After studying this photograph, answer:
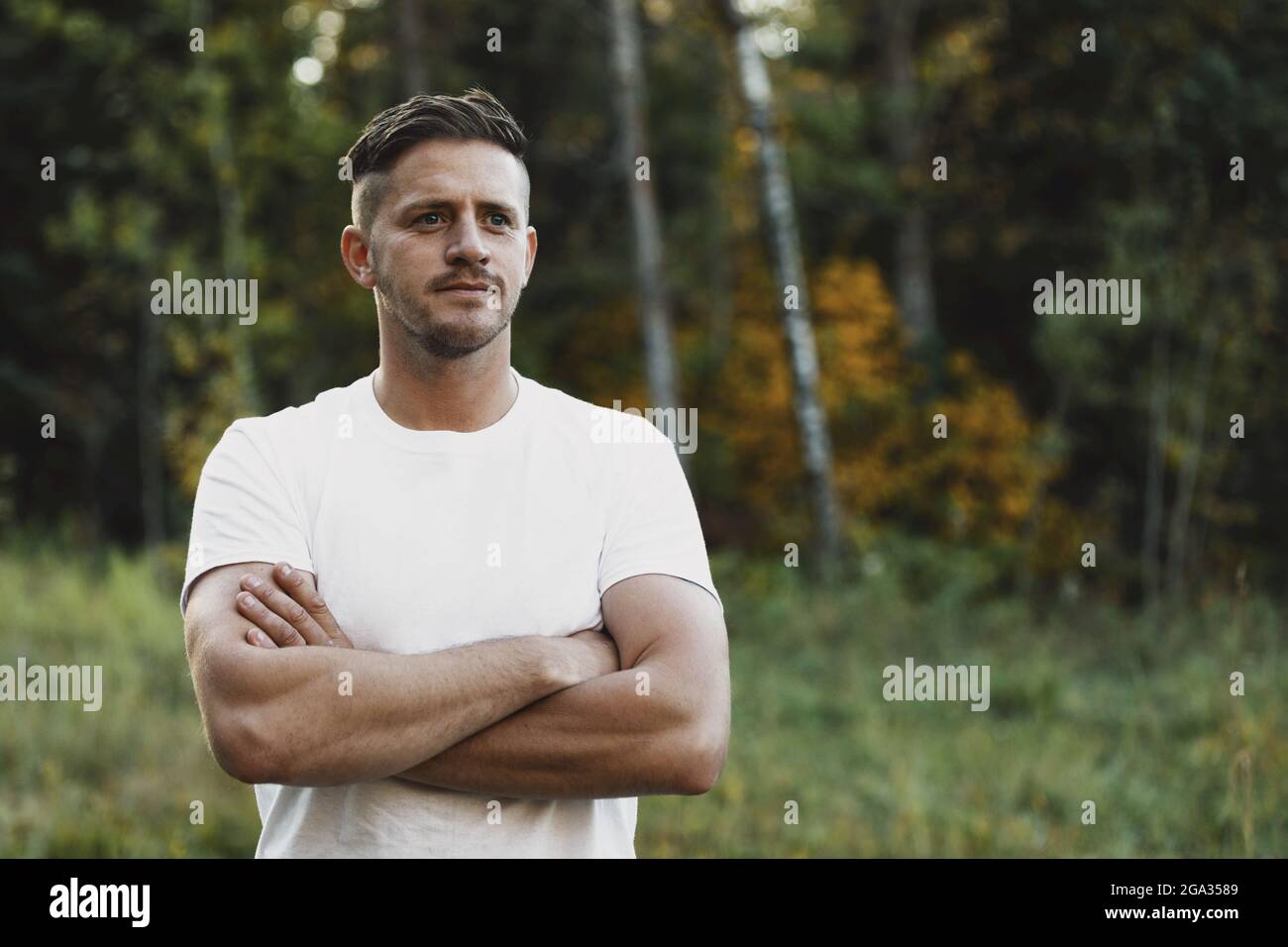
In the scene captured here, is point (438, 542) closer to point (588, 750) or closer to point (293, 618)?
point (293, 618)

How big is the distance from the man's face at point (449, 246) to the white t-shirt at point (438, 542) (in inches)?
8.0

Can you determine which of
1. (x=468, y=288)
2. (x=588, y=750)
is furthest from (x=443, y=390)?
(x=588, y=750)

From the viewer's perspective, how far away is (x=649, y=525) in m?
2.51

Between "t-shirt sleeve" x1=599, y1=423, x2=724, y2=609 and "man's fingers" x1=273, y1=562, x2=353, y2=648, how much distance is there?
537 millimetres

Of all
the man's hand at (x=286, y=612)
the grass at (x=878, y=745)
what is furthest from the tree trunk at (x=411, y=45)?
the man's hand at (x=286, y=612)

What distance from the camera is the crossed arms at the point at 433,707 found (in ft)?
7.27

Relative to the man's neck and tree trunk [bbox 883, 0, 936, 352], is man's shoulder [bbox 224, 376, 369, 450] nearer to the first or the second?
the man's neck

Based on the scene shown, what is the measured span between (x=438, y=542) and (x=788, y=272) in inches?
518

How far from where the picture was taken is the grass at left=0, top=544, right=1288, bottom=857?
5734 millimetres

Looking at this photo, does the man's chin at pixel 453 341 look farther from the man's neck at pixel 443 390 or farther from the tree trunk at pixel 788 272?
the tree trunk at pixel 788 272

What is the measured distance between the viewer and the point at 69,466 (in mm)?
19062

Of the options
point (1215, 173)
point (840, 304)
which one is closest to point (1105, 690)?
point (1215, 173)

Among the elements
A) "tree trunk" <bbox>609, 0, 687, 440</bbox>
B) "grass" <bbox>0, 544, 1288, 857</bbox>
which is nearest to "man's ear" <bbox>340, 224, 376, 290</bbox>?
"grass" <bbox>0, 544, 1288, 857</bbox>

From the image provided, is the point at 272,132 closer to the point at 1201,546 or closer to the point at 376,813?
the point at 1201,546
